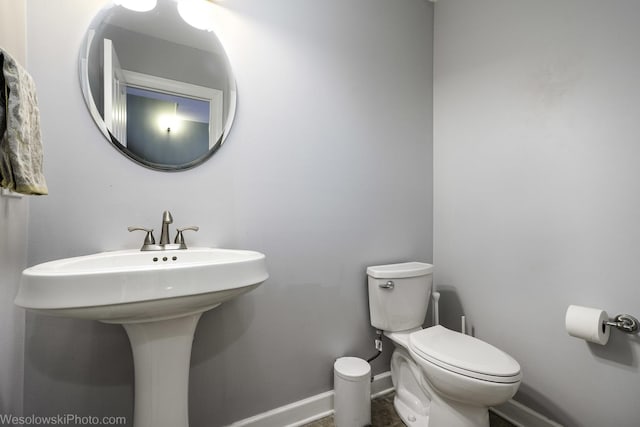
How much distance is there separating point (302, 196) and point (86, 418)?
3.80 feet

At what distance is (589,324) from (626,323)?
0.12 m

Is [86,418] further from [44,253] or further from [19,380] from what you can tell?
[44,253]

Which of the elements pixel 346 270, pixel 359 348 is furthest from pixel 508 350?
pixel 346 270

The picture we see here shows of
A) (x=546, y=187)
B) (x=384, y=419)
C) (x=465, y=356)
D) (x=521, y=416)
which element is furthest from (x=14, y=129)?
(x=521, y=416)

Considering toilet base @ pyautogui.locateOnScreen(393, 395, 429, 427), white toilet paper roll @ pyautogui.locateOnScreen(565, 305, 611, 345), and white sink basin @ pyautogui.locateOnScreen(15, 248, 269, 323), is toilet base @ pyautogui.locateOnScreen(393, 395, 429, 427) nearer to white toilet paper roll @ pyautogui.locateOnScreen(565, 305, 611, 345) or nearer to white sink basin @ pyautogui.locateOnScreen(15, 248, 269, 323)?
white toilet paper roll @ pyautogui.locateOnScreen(565, 305, 611, 345)

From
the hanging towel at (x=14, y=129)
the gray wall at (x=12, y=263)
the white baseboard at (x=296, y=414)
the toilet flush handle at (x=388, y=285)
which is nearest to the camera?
the hanging towel at (x=14, y=129)

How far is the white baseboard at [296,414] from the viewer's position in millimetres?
1257

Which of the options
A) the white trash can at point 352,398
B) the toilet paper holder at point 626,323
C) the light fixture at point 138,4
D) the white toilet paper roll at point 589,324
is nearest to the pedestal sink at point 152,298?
the white trash can at point 352,398

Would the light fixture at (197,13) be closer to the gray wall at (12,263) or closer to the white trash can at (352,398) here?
the gray wall at (12,263)

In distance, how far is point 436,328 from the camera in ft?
4.62

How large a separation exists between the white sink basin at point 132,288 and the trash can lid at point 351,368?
0.74 metres

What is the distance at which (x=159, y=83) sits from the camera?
112 cm

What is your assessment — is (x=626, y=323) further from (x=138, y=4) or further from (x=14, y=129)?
(x=138, y=4)

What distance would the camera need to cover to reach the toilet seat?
1008 millimetres
